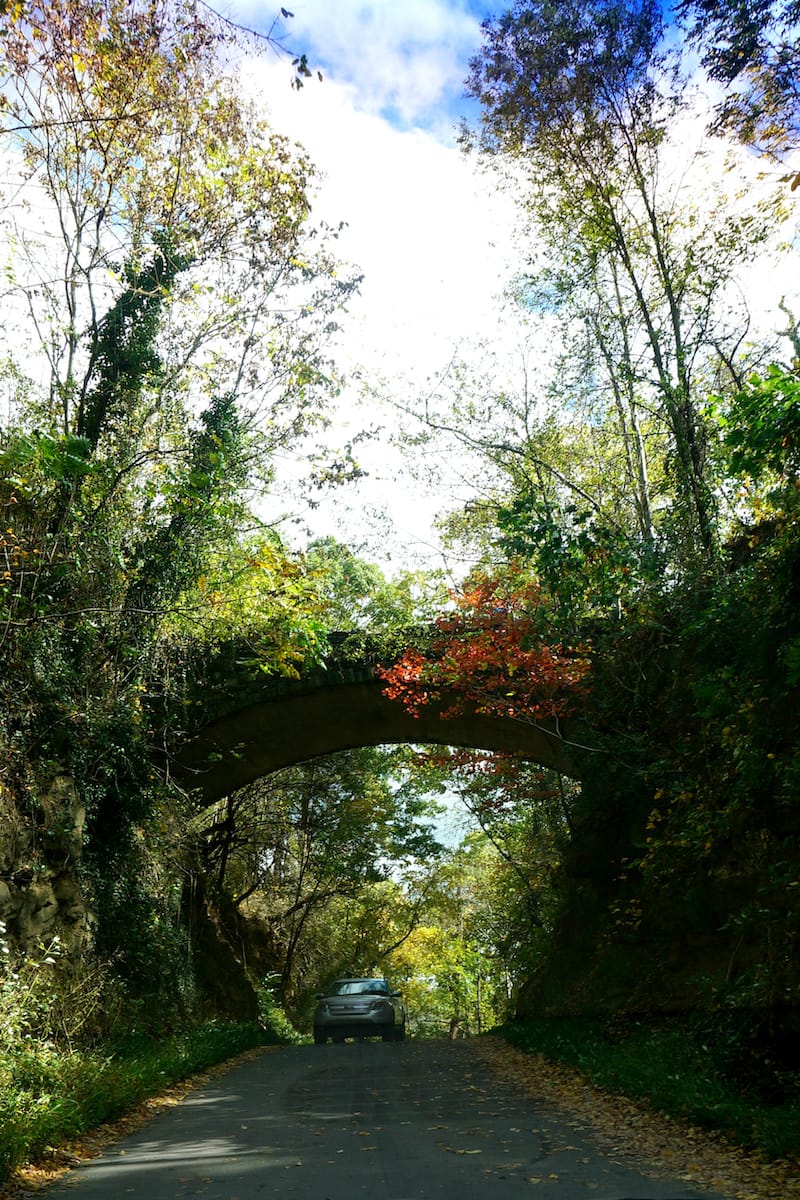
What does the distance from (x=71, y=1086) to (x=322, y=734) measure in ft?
31.3

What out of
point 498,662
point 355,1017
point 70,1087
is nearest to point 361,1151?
point 70,1087

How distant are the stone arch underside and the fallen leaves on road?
6943 millimetres

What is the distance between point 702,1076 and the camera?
633 centimetres

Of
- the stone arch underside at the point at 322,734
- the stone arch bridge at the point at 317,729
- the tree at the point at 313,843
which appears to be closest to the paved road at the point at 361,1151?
the stone arch bridge at the point at 317,729

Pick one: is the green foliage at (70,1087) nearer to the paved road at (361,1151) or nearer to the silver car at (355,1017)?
the paved road at (361,1151)

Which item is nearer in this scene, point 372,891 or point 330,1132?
point 330,1132

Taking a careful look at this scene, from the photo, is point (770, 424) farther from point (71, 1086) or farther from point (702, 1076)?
point (71, 1086)

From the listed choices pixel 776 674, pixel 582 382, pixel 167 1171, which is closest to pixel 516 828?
pixel 582 382

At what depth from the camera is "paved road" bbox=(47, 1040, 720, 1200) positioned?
4312mm

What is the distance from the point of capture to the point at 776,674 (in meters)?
7.26

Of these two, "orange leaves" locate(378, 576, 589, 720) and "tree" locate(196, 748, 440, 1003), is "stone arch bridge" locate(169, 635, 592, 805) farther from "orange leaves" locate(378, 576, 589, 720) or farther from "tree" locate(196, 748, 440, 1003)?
"tree" locate(196, 748, 440, 1003)

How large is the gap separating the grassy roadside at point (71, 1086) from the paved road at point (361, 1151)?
0.32 meters

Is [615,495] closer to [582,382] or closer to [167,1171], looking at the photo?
[582,382]

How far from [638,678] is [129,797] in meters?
7.27
